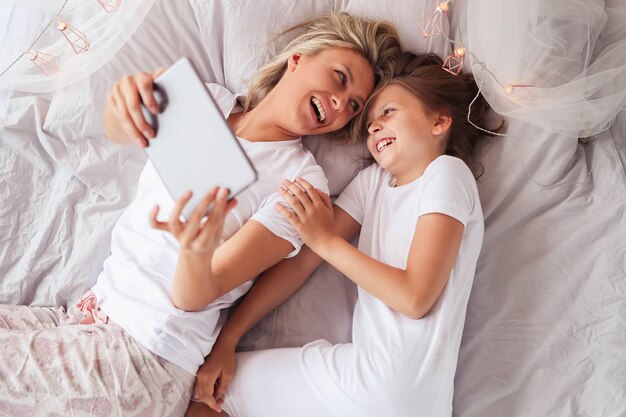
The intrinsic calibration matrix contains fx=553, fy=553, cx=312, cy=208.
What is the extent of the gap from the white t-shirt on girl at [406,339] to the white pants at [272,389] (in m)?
0.02

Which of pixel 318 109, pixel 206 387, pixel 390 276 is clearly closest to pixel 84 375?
pixel 206 387

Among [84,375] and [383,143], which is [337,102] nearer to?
[383,143]

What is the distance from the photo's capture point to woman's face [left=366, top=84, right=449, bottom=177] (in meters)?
1.18

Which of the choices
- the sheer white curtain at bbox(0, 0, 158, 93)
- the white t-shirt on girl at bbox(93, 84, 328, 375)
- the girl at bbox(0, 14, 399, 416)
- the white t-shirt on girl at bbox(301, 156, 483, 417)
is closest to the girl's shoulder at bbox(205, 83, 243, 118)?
the girl at bbox(0, 14, 399, 416)

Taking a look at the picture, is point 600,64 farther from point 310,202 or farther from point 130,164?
point 130,164

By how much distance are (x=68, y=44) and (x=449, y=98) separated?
88 centimetres

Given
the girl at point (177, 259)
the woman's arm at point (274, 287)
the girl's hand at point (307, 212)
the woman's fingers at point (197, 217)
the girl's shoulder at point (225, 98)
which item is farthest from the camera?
the girl's shoulder at point (225, 98)

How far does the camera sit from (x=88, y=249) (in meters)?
1.24

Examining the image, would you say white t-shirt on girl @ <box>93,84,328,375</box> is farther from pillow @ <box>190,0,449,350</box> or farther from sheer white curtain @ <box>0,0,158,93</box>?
sheer white curtain @ <box>0,0,158,93</box>

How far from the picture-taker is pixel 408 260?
106 cm

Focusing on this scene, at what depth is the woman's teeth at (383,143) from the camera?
1201 millimetres

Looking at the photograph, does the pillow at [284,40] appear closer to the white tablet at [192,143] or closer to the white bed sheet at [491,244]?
the white bed sheet at [491,244]

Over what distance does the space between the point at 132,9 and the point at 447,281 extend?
36.4 inches

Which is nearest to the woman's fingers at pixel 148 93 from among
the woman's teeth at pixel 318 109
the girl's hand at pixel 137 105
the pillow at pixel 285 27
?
the girl's hand at pixel 137 105
